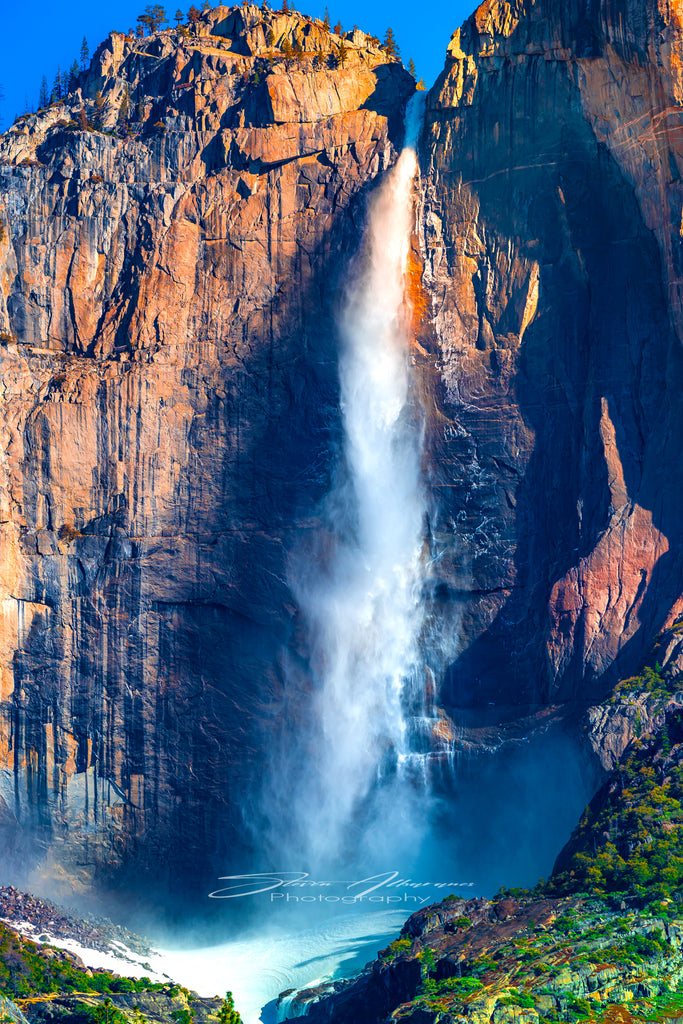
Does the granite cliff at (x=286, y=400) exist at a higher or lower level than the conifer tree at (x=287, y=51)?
lower

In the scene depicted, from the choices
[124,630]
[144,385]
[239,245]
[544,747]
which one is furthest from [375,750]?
[239,245]

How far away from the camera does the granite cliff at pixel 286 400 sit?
62.1 meters

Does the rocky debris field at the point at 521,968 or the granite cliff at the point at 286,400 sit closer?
the rocky debris field at the point at 521,968

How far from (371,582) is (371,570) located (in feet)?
1.86

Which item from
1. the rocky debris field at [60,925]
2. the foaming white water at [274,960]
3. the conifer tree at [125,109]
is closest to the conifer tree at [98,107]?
the conifer tree at [125,109]

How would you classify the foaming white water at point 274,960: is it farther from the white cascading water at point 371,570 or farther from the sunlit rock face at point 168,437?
the sunlit rock face at point 168,437

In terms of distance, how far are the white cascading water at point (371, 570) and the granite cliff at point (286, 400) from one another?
1003 mm

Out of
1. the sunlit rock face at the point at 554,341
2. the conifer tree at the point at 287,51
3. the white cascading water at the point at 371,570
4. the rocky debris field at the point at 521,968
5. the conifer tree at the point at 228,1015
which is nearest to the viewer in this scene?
the rocky debris field at the point at 521,968

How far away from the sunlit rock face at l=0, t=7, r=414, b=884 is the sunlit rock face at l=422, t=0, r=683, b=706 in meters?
5.51

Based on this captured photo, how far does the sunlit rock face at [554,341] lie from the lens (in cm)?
6038

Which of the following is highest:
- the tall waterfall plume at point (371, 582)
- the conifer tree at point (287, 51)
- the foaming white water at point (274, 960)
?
the conifer tree at point (287, 51)
